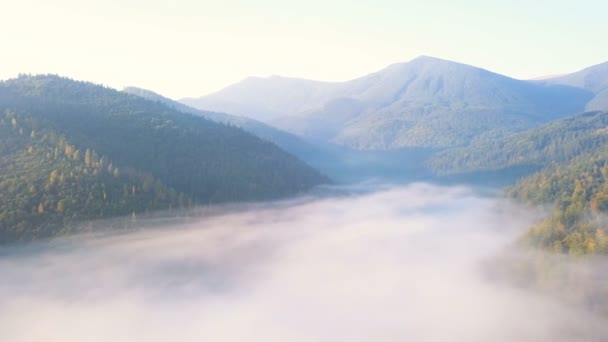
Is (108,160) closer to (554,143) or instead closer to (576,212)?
(576,212)

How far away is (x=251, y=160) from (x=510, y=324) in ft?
221

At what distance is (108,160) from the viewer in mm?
83688

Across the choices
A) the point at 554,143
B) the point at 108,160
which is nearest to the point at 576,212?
the point at 108,160

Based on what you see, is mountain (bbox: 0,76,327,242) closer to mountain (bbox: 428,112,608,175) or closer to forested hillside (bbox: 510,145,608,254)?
forested hillside (bbox: 510,145,608,254)

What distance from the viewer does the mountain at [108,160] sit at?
67750 millimetres

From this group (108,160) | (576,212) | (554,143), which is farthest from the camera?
(554,143)

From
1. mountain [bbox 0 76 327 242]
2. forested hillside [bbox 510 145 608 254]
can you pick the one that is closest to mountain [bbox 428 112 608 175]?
forested hillside [bbox 510 145 608 254]

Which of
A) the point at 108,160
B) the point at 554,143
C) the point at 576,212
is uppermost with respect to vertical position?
the point at 554,143

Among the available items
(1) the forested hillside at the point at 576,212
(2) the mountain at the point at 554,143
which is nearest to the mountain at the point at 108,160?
(1) the forested hillside at the point at 576,212

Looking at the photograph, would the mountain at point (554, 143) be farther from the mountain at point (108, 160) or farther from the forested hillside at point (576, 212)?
the mountain at point (108, 160)

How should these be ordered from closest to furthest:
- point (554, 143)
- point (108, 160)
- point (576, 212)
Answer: point (576, 212) → point (108, 160) → point (554, 143)

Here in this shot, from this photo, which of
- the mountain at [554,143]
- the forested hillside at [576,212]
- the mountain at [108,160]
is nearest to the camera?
the forested hillside at [576,212]

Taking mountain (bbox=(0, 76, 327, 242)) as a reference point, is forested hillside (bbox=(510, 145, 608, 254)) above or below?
below

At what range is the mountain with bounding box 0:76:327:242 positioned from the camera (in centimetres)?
6775
